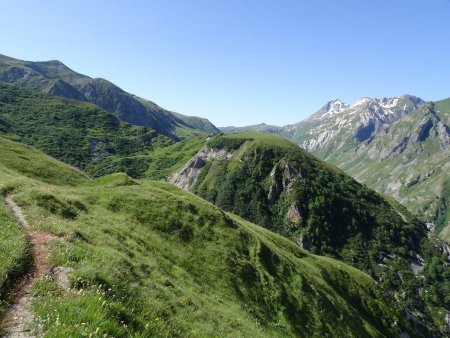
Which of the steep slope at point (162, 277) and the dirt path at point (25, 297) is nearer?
the dirt path at point (25, 297)

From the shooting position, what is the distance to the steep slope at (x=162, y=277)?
503 inches

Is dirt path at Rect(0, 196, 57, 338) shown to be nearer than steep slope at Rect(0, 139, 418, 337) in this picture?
Yes

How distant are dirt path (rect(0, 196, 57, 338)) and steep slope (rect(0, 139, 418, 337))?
11.3 inches

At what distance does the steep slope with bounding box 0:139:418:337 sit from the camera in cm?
1278

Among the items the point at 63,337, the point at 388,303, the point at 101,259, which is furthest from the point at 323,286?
the point at 63,337

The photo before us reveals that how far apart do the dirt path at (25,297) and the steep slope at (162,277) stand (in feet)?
0.94

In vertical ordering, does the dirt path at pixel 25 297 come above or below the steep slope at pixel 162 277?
above

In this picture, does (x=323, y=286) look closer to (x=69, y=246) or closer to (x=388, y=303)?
(x=388, y=303)

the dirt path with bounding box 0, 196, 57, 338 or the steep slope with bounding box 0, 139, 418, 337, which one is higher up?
the dirt path with bounding box 0, 196, 57, 338

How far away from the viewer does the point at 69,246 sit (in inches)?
746

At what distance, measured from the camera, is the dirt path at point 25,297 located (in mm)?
10227

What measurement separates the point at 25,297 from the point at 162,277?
14669 millimetres

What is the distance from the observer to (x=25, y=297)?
1250 centimetres

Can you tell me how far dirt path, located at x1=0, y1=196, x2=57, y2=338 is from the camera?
33.6 ft
